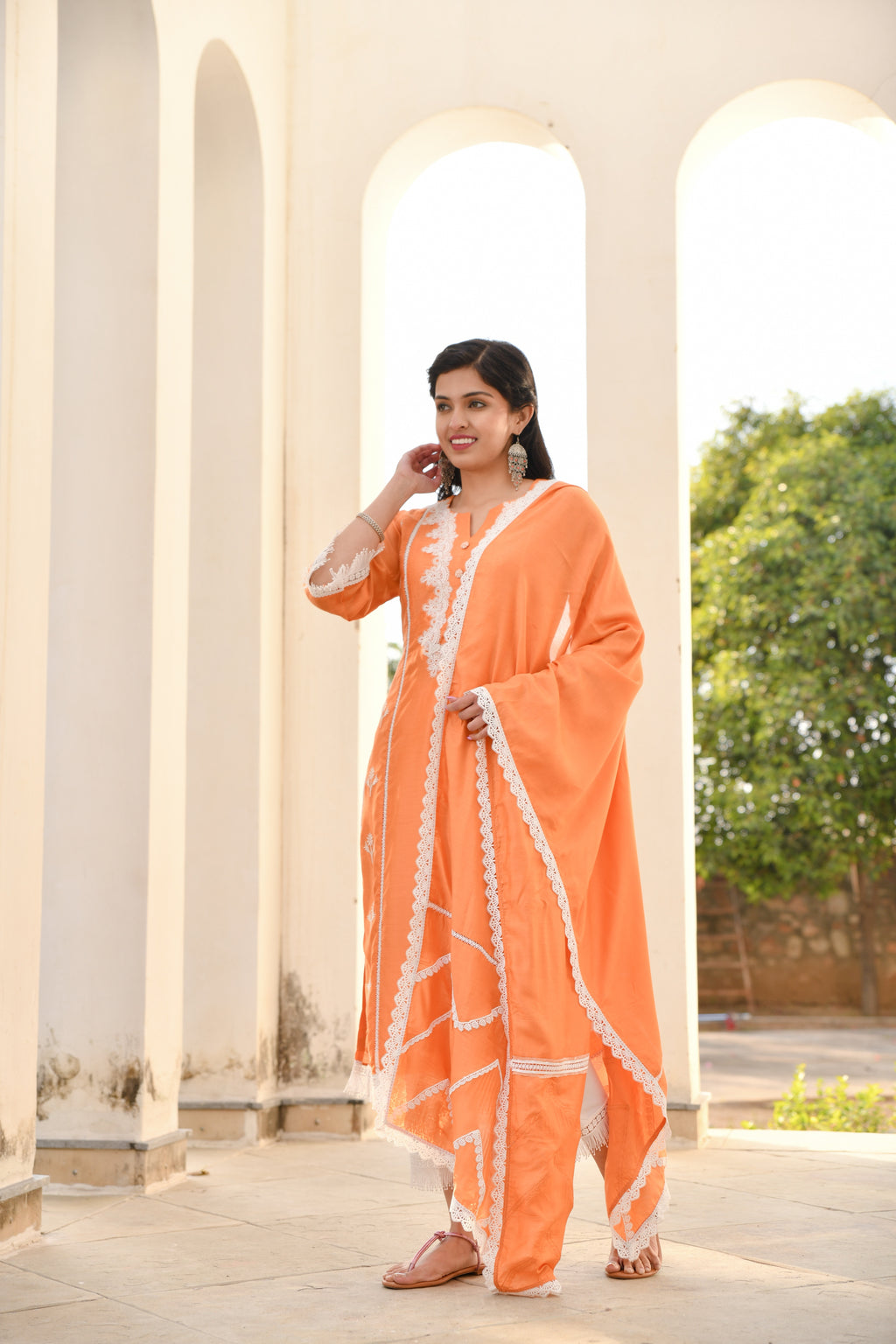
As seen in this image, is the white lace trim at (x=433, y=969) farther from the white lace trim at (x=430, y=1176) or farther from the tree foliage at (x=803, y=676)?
the tree foliage at (x=803, y=676)

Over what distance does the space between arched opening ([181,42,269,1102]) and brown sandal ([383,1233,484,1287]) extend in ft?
5.23

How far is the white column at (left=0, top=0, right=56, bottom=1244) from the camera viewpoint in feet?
8.69

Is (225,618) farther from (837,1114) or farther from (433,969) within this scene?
(837,1114)

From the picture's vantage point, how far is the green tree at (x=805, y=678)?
12.3m

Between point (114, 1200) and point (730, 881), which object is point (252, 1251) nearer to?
point (114, 1200)

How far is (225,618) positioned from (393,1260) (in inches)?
80.0

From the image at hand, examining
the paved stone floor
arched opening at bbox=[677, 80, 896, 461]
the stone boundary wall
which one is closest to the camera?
the paved stone floor

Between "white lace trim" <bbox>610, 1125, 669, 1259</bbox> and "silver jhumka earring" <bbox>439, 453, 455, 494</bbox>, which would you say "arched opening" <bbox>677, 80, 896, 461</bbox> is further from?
"white lace trim" <bbox>610, 1125, 669, 1259</bbox>

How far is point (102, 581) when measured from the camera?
132 inches

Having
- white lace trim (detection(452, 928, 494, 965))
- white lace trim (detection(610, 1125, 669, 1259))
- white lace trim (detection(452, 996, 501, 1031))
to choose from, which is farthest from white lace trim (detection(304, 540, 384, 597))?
white lace trim (detection(610, 1125, 669, 1259))

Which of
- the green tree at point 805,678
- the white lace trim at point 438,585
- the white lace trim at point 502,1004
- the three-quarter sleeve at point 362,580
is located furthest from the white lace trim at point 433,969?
the green tree at point 805,678

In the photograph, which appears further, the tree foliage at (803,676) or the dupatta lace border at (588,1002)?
the tree foliage at (803,676)

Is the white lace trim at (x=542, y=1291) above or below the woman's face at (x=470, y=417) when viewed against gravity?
Answer: below

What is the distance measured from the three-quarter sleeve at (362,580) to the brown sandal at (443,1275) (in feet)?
3.76
